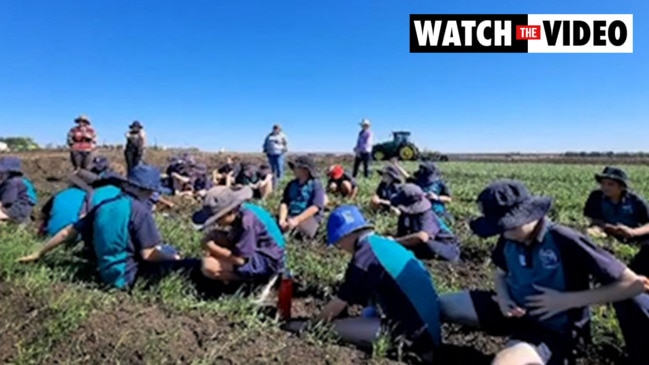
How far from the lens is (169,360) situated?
9.87 feet

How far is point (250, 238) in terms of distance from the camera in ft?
14.4

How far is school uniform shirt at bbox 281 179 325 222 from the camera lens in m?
7.27

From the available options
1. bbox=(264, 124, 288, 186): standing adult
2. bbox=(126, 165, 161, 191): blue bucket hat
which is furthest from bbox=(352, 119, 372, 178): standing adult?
bbox=(126, 165, 161, 191): blue bucket hat

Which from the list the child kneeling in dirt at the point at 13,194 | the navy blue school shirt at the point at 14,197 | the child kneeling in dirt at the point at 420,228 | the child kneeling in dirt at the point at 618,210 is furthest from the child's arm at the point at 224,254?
the navy blue school shirt at the point at 14,197

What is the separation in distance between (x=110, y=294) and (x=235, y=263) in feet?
3.07

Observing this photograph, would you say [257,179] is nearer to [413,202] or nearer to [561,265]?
[413,202]

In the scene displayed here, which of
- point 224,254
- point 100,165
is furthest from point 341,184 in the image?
point 224,254

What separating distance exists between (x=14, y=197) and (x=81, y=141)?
413 cm

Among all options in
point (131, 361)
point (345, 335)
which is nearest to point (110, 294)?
point (131, 361)

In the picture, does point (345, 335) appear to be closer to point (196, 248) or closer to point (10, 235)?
point (196, 248)

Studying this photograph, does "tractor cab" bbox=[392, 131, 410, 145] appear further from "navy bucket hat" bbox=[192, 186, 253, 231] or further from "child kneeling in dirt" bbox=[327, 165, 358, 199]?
"navy bucket hat" bbox=[192, 186, 253, 231]

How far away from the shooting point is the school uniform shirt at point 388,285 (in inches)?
132

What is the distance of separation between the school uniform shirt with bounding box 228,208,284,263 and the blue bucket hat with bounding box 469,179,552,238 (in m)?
1.94

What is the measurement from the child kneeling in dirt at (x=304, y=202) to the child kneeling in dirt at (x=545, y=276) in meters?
4.08
